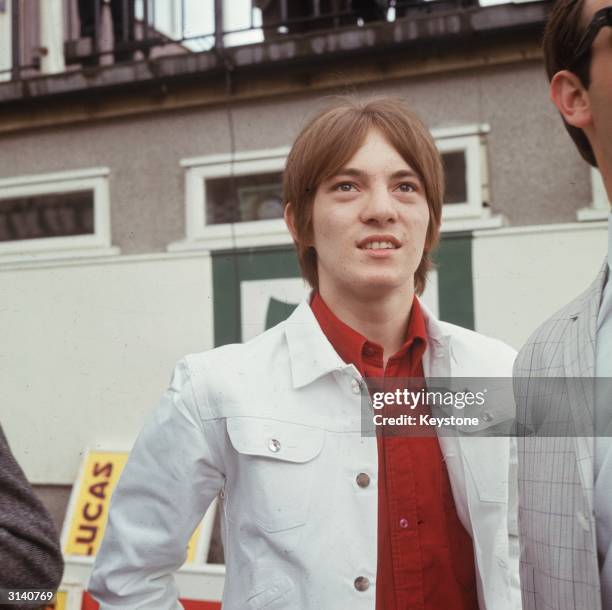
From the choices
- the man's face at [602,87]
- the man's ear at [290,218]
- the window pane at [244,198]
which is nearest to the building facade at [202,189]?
the window pane at [244,198]

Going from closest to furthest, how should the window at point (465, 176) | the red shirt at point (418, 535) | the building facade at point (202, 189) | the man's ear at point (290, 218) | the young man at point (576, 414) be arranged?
the young man at point (576, 414) < the red shirt at point (418, 535) < the man's ear at point (290, 218) < the building facade at point (202, 189) < the window at point (465, 176)

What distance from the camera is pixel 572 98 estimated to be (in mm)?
933

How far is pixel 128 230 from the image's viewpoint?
2820 millimetres

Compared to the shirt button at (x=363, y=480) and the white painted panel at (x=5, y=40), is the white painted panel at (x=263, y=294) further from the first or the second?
the shirt button at (x=363, y=480)

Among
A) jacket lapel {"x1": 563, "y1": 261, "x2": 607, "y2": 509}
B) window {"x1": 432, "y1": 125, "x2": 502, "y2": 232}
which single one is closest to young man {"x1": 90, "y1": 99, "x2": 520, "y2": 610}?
jacket lapel {"x1": 563, "y1": 261, "x2": 607, "y2": 509}

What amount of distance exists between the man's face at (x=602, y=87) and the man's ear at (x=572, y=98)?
10 millimetres

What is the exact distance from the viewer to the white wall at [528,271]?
7.93ft

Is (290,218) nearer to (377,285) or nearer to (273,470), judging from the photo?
(377,285)

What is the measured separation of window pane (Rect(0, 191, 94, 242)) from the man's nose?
1.87 m

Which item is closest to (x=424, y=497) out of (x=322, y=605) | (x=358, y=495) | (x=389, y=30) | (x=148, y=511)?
(x=358, y=495)

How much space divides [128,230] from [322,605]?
2.05 metres

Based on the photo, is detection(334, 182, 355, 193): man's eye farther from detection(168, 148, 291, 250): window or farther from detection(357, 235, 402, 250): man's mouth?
detection(168, 148, 291, 250): window

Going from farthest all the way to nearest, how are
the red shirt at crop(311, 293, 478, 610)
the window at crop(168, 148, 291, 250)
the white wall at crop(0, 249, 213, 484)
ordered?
the window at crop(168, 148, 291, 250) < the white wall at crop(0, 249, 213, 484) < the red shirt at crop(311, 293, 478, 610)

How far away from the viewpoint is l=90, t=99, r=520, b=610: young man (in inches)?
42.9
